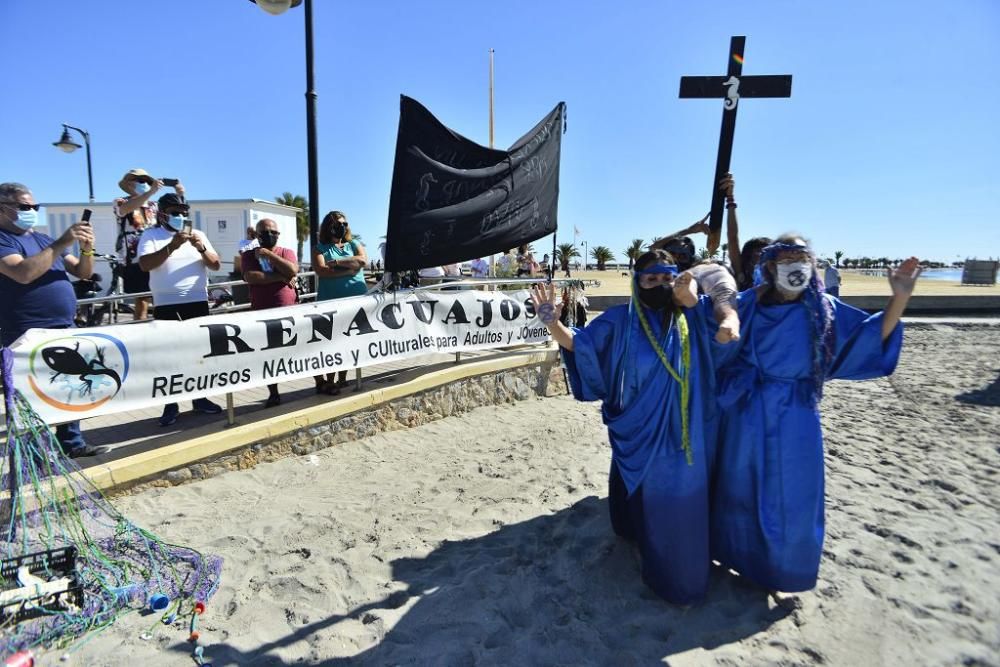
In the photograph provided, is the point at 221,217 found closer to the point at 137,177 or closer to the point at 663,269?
the point at 137,177

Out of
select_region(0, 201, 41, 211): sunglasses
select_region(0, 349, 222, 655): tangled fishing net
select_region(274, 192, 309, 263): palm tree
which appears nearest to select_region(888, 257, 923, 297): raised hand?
select_region(0, 349, 222, 655): tangled fishing net

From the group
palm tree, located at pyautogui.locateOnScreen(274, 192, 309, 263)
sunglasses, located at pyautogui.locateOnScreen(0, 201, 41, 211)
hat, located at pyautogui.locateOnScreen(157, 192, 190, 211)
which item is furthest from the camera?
palm tree, located at pyautogui.locateOnScreen(274, 192, 309, 263)

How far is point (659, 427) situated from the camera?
2.62 metres

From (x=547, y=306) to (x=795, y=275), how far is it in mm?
1173

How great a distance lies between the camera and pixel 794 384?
2625 millimetres

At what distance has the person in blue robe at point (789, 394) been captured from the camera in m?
2.57

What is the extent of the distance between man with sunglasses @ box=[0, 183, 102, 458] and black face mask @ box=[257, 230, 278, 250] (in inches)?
54.1

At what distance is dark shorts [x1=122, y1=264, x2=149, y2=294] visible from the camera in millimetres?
6121

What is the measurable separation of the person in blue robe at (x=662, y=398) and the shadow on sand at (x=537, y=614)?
0.62ft

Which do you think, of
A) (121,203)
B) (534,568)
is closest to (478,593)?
(534,568)

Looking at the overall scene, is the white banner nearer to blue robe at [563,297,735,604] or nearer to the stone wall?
the stone wall

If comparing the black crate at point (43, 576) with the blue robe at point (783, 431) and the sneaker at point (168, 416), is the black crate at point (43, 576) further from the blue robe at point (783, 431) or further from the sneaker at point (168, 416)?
the blue robe at point (783, 431)

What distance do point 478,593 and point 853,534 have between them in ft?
8.05

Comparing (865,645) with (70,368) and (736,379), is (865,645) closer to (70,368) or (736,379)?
(736,379)
